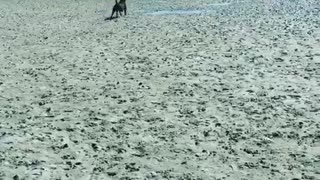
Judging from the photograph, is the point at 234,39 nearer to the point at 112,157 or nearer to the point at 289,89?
the point at 289,89

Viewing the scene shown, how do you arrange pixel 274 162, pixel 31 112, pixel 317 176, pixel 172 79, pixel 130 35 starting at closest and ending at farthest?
1. pixel 317 176
2. pixel 274 162
3. pixel 31 112
4. pixel 172 79
5. pixel 130 35

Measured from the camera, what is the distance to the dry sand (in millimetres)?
7594

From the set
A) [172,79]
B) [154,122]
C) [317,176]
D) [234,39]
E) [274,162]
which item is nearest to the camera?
[317,176]

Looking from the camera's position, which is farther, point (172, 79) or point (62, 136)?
point (172, 79)

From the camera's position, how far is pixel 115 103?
1105cm

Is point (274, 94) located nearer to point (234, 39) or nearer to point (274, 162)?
point (274, 162)

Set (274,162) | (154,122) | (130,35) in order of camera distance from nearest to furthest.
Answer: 1. (274,162)
2. (154,122)
3. (130,35)

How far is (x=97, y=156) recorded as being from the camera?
26.0 ft

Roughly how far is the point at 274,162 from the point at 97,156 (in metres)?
3.25

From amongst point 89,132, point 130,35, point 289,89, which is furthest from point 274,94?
point 130,35

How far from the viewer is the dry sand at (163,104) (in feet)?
24.9

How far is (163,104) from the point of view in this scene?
10844 millimetres

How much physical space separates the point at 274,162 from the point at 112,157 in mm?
2954

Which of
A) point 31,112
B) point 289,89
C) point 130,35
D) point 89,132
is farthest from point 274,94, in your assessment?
point 130,35
